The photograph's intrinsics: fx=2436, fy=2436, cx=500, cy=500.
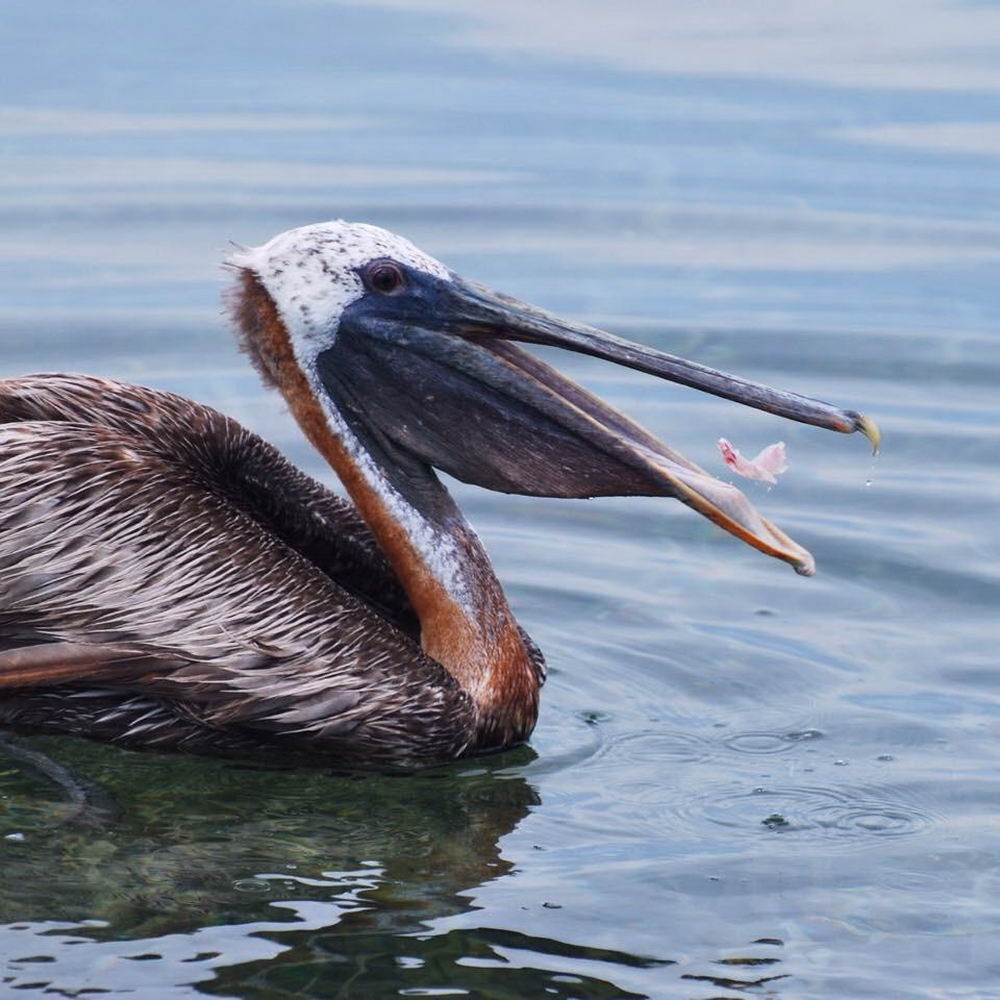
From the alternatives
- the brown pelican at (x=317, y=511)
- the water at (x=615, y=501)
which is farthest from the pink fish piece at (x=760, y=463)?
the water at (x=615, y=501)

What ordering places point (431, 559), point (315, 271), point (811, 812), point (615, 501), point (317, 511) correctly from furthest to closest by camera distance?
point (615, 501) → point (317, 511) → point (431, 559) → point (315, 271) → point (811, 812)

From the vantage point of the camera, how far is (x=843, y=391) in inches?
333

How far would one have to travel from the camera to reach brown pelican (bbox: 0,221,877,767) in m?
5.55

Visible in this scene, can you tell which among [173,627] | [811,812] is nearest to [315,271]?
[173,627]

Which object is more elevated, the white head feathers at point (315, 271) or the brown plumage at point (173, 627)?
the white head feathers at point (315, 271)

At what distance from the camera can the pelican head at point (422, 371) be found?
5.77m

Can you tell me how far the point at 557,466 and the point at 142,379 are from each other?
2979 mm

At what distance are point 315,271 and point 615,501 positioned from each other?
2.00m

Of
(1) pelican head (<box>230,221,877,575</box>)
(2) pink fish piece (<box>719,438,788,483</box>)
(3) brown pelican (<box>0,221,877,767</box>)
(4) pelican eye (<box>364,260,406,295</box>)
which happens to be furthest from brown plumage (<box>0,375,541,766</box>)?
(2) pink fish piece (<box>719,438,788,483</box>)

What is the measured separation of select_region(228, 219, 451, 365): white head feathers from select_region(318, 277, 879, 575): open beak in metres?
0.05

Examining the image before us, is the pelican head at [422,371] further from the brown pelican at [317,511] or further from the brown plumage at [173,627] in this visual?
the brown plumage at [173,627]

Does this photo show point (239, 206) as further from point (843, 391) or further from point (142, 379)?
point (843, 391)

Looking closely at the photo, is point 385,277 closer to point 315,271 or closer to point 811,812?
point 315,271

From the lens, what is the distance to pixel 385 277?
5871 millimetres
